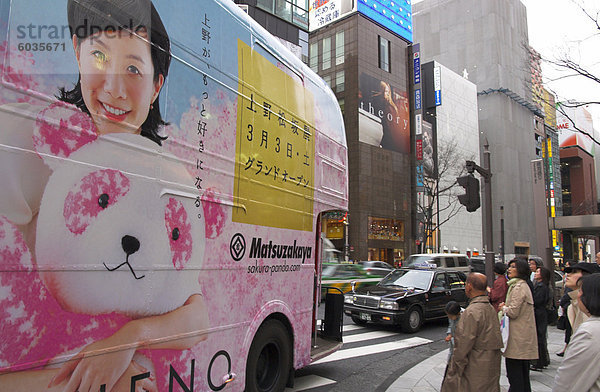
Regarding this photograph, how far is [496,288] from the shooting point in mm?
7156

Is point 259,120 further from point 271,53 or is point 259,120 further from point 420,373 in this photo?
point 420,373

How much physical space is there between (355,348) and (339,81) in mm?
39662

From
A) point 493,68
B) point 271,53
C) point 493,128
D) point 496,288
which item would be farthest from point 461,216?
point 271,53

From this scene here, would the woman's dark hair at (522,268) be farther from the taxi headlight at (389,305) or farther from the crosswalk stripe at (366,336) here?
the taxi headlight at (389,305)

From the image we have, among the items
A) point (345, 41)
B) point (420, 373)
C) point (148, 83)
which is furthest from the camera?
point (345, 41)

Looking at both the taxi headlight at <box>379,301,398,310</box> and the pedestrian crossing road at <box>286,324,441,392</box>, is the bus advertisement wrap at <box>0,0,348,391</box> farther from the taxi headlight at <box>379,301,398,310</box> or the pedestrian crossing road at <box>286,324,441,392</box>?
the taxi headlight at <box>379,301,398,310</box>

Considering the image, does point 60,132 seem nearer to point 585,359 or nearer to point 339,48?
point 585,359

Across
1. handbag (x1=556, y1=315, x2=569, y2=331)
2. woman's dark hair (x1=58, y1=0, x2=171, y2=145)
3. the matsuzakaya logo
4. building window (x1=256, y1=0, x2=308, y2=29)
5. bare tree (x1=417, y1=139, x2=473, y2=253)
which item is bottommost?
handbag (x1=556, y1=315, x2=569, y2=331)

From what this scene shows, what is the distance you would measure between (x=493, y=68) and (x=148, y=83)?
74.5 m

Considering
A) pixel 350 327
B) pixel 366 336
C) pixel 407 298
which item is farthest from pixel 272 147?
pixel 350 327

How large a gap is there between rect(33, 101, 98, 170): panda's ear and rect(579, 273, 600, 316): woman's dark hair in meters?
3.42

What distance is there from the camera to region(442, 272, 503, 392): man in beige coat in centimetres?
375

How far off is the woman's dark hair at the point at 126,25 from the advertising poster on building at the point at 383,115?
40.4m

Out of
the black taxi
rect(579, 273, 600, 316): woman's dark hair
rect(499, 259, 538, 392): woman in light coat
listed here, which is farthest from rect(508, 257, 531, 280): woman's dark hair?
the black taxi
